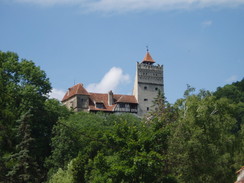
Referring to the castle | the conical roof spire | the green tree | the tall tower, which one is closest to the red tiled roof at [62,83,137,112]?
the castle

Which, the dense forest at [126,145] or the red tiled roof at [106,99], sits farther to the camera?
the red tiled roof at [106,99]

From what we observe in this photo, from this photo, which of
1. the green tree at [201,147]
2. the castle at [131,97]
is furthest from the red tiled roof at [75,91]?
the green tree at [201,147]

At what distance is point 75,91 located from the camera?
71.3 metres

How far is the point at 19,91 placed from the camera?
46500mm

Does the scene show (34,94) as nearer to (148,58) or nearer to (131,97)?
(131,97)

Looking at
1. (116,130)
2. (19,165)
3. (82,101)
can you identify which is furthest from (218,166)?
(82,101)

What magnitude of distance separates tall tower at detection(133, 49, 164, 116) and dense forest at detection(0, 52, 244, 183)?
89.8 ft

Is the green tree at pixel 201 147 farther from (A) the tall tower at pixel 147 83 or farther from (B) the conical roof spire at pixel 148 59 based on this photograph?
(B) the conical roof spire at pixel 148 59

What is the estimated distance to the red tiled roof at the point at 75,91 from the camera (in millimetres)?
70938

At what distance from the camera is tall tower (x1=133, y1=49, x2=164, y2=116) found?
249 ft

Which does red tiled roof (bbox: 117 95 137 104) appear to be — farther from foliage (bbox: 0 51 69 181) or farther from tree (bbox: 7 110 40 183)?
tree (bbox: 7 110 40 183)

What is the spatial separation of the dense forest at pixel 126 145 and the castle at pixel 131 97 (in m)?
20.3

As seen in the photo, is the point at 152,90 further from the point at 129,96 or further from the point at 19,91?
the point at 19,91

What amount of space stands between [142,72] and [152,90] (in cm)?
377
